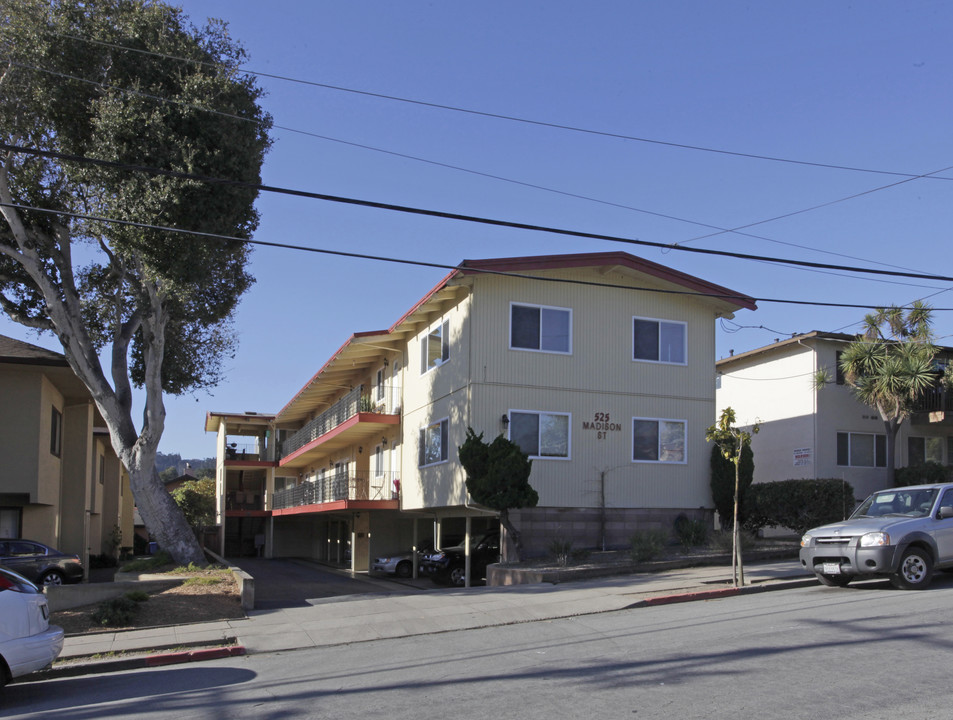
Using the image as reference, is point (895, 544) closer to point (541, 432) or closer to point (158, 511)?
point (541, 432)

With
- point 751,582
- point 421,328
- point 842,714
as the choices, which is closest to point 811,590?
point 751,582

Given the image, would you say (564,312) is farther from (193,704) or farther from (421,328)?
(193,704)

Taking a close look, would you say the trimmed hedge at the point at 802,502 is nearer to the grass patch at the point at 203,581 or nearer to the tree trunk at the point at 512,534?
the tree trunk at the point at 512,534

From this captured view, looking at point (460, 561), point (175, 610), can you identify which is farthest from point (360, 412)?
point (175, 610)

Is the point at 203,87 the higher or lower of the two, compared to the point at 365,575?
higher

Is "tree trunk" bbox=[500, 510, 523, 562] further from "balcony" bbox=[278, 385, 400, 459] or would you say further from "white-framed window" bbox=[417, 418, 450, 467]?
"balcony" bbox=[278, 385, 400, 459]

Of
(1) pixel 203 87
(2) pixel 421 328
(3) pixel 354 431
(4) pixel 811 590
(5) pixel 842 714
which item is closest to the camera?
(5) pixel 842 714

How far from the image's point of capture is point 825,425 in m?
26.8

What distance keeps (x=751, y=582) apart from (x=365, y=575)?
18001mm

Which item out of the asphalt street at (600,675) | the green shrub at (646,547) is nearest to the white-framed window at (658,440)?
the green shrub at (646,547)

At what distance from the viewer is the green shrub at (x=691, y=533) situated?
70.6ft

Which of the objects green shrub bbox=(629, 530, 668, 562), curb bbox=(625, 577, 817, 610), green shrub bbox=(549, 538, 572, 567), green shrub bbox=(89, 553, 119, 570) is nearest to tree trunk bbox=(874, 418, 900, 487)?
green shrub bbox=(629, 530, 668, 562)

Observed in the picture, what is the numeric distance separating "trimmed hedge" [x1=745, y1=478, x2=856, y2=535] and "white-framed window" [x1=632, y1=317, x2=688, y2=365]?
3.99 metres

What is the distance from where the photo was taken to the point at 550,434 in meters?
21.7
